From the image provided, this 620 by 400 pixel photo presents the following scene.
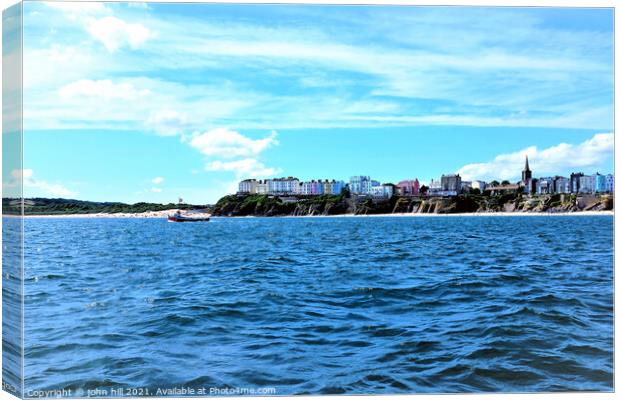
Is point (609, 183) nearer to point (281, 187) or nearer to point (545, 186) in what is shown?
point (545, 186)

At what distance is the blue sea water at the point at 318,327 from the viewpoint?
19.2ft

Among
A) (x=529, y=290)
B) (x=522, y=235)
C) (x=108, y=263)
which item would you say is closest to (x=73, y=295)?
(x=108, y=263)

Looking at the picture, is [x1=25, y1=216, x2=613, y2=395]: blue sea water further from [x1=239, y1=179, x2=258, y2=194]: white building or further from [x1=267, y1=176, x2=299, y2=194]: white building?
[x1=267, y1=176, x2=299, y2=194]: white building

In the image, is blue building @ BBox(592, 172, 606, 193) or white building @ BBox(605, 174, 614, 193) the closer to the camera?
white building @ BBox(605, 174, 614, 193)

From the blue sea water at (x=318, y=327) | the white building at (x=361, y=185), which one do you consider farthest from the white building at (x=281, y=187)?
the blue sea water at (x=318, y=327)

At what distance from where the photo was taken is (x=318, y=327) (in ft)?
23.4

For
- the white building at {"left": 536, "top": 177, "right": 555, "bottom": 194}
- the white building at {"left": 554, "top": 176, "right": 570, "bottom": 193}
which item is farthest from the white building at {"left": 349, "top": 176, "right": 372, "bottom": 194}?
the white building at {"left": 554, "top": 176, "right": 570, "bottom": 193}

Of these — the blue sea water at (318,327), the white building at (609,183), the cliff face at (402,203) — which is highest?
the white building at (609,183)

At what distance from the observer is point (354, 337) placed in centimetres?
681

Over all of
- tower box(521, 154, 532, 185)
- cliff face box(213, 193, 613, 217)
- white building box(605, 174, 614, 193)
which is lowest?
cliff face box(213, 193, 613, 217)

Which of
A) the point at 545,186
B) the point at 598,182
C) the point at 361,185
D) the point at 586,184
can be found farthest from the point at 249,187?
the point at 598,182

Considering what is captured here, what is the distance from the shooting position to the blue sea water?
5.86 metres

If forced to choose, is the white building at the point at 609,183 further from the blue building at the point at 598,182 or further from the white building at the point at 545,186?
the white building at the point at 545,186

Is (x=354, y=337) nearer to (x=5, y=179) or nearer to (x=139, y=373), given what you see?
(x=139, y=373)
